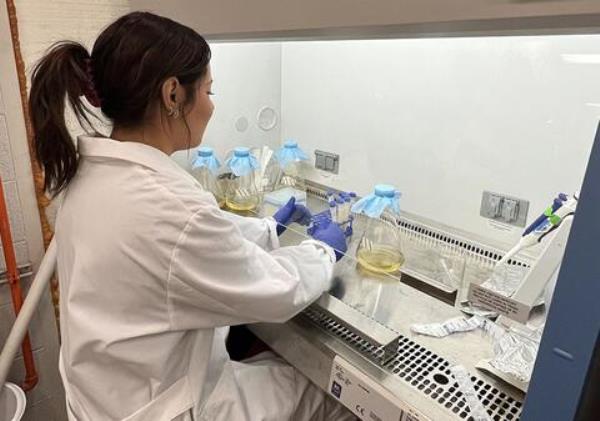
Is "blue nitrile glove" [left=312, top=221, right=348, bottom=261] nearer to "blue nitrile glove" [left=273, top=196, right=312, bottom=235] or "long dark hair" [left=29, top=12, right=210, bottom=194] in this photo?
"blue nitrile glove" [left=273, top=196, right=312, bottom=235]

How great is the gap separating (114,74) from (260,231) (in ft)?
1.72

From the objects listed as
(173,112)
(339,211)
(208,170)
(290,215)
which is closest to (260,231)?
(290,215)

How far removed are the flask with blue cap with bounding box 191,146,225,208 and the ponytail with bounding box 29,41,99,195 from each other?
68 centimetres

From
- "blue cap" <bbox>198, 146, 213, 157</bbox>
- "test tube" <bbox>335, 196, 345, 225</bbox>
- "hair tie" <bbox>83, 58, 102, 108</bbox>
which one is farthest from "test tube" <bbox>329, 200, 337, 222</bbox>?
"hair tie" <bbox>83, 58, 102, 108</bbox>

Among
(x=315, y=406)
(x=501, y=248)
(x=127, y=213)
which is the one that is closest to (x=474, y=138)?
(x=501, y=248)

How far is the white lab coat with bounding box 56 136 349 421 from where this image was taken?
0.73 meters

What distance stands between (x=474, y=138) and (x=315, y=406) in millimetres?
845

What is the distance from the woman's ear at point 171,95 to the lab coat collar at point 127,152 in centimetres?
9

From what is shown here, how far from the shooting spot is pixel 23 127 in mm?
1361

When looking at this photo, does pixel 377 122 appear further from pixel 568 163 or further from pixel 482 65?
pixel 568 163

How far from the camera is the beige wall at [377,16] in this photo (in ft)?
1.63

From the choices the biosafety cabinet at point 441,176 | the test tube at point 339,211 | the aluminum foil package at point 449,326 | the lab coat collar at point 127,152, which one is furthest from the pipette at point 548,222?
the lab coat collar at point 127,152

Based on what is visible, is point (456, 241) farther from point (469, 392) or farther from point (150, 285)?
point (150, 285)

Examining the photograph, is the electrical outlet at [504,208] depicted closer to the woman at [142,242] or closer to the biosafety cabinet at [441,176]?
the biosafety cabinet at [441,176]
